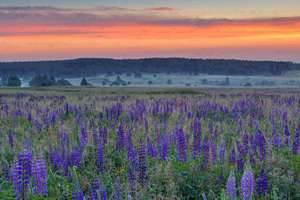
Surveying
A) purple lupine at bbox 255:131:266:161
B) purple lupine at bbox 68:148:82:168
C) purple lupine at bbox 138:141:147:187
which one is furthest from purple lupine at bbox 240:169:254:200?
purple lupine at bbox 68:148:82:168

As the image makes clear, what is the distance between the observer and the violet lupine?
187 inches

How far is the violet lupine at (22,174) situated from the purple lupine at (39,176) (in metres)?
0.21

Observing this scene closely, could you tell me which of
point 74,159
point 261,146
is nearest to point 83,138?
point 74,159

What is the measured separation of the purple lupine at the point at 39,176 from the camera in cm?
527

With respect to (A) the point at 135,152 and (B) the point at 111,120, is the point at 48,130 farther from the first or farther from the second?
(A) the point at 135,152

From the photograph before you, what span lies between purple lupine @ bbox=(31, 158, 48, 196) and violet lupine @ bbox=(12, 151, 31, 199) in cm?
21

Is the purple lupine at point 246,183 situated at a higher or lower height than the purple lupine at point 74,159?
higher

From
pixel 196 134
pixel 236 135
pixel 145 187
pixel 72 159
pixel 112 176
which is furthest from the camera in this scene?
pixel 236 135

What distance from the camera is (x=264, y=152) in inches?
283

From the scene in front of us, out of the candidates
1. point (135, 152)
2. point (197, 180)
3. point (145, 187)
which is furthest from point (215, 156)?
point (145, 187)

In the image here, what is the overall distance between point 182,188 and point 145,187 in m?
0.87

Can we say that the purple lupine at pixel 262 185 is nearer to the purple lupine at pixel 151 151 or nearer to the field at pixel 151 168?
the field at pixel 151 168

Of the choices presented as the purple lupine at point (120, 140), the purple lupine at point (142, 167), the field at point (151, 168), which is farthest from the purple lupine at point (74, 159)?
the purple lupine at point (142, 167)

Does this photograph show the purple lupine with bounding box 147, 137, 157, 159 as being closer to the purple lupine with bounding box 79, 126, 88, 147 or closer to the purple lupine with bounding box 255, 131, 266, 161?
the purple lupine with bounding box 79, 126, 88, 147
